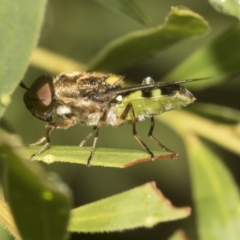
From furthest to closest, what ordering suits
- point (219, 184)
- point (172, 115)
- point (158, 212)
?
point (172, 115) → point (219, 184) → point (158, 212)

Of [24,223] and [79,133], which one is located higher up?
[24,223]

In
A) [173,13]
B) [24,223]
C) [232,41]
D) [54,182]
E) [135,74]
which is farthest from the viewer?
[135,74]

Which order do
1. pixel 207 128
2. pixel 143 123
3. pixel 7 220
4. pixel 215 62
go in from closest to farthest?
Result: pixel 7 220
pixel 215 62
pixel 207 128
pixel 143 123

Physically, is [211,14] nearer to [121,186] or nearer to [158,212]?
[121,186]

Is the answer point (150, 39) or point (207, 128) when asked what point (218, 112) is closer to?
point (207, 128)

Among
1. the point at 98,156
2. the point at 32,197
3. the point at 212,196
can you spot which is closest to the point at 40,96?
the point at 98,156

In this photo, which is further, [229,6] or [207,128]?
[207,128]

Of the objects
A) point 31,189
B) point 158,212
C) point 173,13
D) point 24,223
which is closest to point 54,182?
point 31,189
